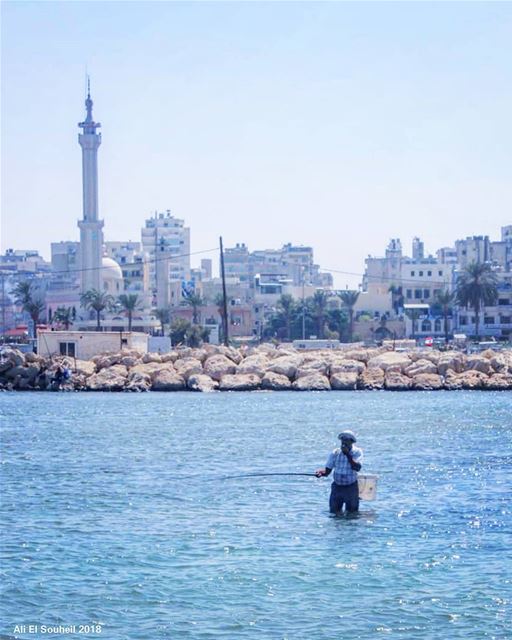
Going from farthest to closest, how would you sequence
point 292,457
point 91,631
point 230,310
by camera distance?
point 230,310 → point 292,457 → point 91,631

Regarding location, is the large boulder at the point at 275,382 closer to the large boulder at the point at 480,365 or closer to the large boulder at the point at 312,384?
the large boulder at the point at 312,384

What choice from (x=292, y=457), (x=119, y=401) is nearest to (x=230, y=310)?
(x=119, y=401)

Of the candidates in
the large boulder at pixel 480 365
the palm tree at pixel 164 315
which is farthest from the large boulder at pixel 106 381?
the palm tree at pixel 164 315

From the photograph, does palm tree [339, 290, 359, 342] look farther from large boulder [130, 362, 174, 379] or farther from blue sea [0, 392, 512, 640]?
blue sea [0, 392, 512, 640]

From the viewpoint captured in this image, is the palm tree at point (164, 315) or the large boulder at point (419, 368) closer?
the large boulder at point (419, 368)

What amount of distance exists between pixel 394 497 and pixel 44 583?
7.27 meters

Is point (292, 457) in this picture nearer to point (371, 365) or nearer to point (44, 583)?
point (44, 583)

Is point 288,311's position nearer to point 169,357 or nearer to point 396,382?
point 169,357

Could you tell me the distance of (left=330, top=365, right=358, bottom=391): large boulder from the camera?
2138 inches

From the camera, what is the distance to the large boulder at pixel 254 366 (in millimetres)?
55594

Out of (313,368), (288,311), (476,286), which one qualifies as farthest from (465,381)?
(288,311)

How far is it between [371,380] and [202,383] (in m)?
7.07

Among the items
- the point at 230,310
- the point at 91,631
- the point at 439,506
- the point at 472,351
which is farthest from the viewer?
the point at 230,310

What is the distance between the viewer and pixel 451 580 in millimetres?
14016
